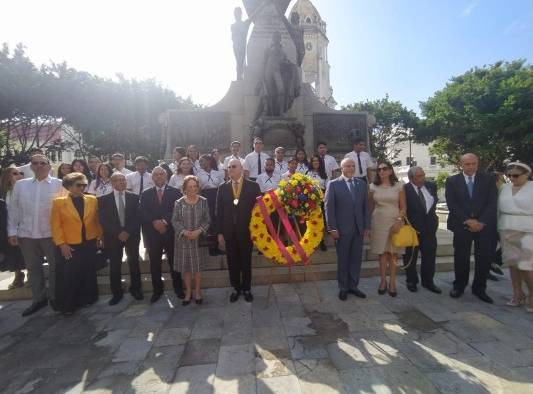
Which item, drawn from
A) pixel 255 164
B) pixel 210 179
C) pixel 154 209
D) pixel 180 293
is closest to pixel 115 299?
pixel 180 293

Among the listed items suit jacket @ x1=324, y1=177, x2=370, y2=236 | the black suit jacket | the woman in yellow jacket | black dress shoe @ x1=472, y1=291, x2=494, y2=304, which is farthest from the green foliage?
black dress shoe @ x1=472, y1=291, x2=494, y2=304

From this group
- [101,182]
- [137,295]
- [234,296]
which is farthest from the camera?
[101,182]

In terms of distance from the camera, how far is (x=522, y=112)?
2123cm

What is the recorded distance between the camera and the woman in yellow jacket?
4.75 m

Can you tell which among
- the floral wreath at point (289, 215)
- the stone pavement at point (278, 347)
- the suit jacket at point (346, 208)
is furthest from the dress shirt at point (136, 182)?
the suit jacket at point (346, 208)

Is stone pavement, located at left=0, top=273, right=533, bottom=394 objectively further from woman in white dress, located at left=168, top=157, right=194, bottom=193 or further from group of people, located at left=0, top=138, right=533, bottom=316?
woman in white dress, located at left=168, top=157, right=194, bottom=193

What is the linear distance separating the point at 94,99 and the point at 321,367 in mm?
24776

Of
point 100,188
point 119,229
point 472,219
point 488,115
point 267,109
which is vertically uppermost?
point 488,115

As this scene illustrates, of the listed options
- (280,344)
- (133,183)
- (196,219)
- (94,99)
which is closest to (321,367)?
(280,344)

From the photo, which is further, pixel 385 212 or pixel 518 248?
pixel 385 212

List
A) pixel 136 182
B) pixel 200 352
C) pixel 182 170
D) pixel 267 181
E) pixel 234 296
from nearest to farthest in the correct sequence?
pixel 200 352 → pixel 234 296 → pixel 182 170 → pixel 136 182 → pixel 267 181

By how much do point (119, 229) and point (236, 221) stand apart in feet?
5.99

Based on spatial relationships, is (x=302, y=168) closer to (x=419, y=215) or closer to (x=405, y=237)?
(x=419, y=215)

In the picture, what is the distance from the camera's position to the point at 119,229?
5094mm
